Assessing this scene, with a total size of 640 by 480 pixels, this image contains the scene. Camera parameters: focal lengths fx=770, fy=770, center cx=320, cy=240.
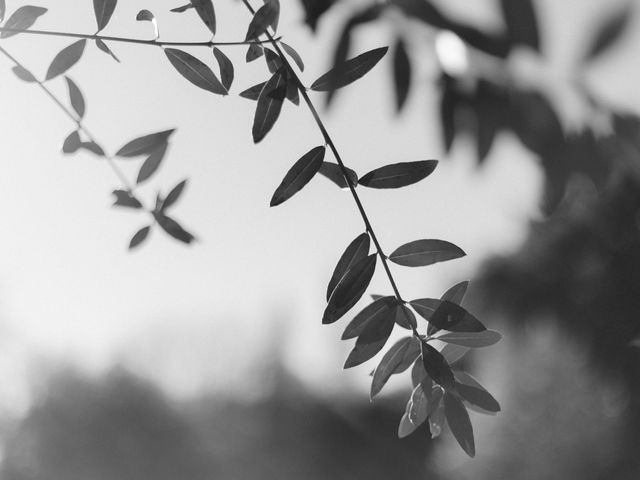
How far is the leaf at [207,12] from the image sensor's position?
0.83ft

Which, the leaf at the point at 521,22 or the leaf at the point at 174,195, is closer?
the leaf at the point at 521,22

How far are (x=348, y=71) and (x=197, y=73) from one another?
6 centimetres

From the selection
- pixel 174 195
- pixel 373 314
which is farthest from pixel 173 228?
pixel 373 314

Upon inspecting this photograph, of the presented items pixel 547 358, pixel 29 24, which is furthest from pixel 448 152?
pixel 547 358

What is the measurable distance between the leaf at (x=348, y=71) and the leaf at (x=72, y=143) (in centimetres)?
11

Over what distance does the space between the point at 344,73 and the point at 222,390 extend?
1296 centimetres

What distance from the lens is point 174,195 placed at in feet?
1.06

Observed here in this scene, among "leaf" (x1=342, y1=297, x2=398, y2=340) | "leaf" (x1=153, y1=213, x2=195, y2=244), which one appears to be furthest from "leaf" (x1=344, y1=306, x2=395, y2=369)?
"leaf" (x1=153, y1=213, x2=195, y2=244)

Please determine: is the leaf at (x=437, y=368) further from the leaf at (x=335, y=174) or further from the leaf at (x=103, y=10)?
the leaf at (x=103, y=10)

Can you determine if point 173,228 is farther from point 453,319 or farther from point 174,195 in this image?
point 453,319

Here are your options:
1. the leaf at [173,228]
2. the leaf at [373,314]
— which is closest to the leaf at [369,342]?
the leaf at [373,314]

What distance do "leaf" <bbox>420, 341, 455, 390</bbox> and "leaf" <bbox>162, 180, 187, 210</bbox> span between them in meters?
0.13

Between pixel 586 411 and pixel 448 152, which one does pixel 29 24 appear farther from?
pixel 586 411

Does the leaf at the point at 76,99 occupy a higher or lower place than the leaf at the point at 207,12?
lower
